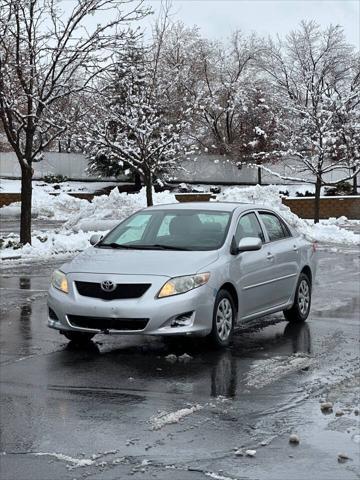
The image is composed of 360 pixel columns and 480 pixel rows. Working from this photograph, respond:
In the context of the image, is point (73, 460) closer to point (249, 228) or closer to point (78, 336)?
point (78, 336)

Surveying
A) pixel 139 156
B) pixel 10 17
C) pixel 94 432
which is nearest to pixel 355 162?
pixel 139 156

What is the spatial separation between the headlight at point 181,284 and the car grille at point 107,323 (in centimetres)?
35

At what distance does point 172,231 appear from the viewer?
9352 millimetres

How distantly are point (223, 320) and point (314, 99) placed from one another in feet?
92.8

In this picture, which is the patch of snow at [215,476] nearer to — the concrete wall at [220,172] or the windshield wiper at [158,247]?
the windshield wiper at [158,247]

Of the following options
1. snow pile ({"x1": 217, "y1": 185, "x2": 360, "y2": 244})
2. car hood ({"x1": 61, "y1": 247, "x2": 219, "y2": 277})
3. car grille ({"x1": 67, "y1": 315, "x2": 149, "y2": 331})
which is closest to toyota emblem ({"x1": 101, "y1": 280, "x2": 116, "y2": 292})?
car hood ({"x1": 61, "y1": 247, "x2": 219, "y2": 277})

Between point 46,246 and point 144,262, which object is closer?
point 144,262

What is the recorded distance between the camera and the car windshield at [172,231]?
9062 millimetres

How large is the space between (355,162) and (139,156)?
1177 cm

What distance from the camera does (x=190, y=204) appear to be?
32.8 ft

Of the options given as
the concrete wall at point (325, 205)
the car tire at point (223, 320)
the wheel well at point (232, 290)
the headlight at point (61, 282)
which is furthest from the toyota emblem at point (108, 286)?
the concrete wall at point (325, 205)

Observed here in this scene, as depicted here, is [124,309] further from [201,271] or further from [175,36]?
[175,36]

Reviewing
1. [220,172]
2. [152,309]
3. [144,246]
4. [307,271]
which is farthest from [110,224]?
[220,172]

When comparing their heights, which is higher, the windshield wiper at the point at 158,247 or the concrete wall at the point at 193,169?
the concrete wall at the point at 193,169
